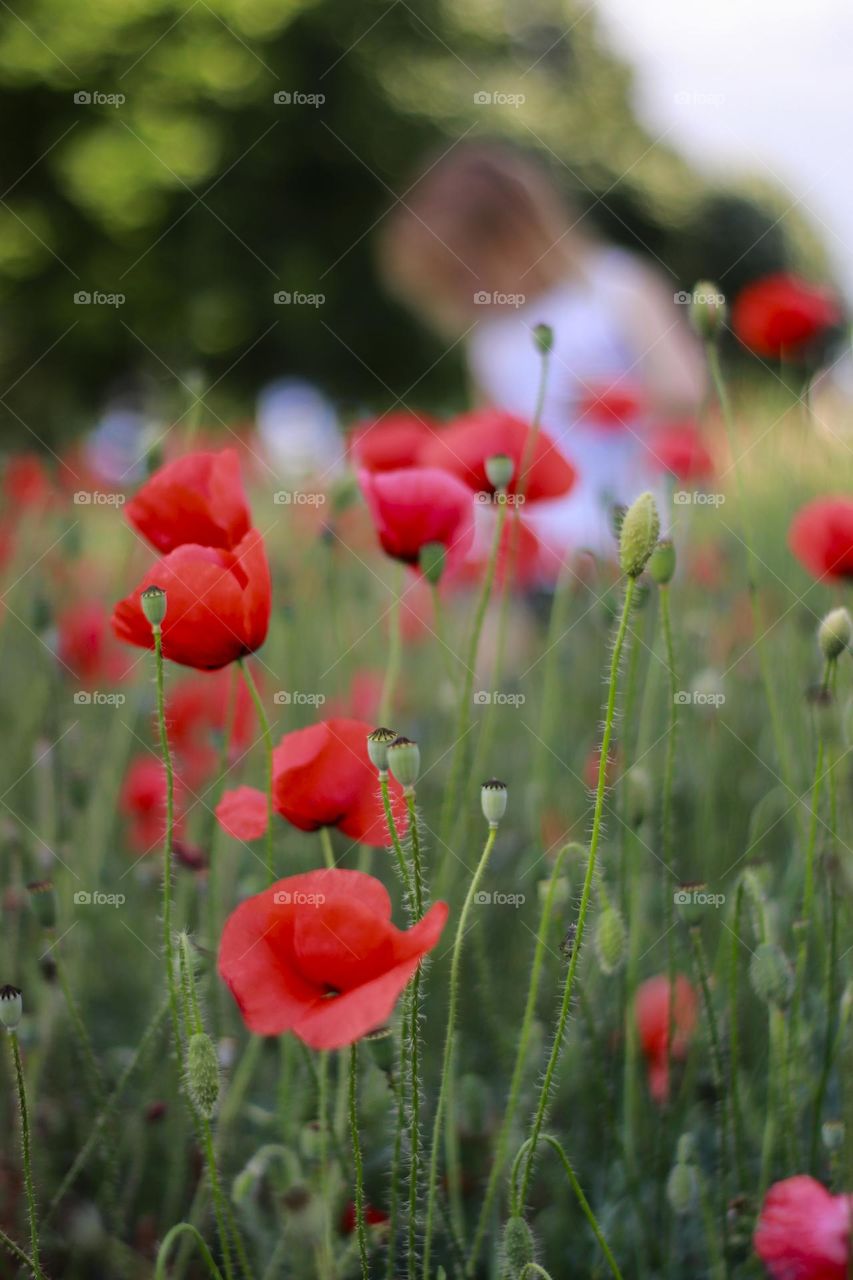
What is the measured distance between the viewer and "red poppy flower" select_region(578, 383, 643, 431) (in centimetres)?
147

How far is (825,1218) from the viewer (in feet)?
2.04

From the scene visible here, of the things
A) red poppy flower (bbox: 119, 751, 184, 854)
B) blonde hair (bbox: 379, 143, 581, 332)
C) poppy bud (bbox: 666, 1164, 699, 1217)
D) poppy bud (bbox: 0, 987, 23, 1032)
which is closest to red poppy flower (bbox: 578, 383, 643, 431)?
red poppy flower (bbox: 119, 751, 184, 854)

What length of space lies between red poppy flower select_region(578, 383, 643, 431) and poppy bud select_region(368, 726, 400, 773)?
0.94 metres

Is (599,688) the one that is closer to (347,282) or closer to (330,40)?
(330,40)

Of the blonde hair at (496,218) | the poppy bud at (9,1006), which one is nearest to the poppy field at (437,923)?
the poppy bud at (9,1006)

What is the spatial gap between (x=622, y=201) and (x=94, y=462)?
22.4ft

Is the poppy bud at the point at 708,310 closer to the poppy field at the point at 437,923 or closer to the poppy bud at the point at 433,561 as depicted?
the poppy field at the point at 437,923

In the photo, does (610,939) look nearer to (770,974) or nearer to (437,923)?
(770,974)

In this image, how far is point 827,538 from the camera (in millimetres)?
968

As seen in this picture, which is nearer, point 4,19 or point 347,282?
point 4,19

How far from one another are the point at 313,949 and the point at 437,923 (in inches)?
3.7

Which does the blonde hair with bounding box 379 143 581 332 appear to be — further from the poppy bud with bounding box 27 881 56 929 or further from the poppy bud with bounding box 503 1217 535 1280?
the poppy bud with bounding box 503 1217 535 1280

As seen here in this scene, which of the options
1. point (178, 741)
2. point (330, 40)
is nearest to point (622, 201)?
point (330, 40)

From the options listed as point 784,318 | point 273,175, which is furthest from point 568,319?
point 273,175
